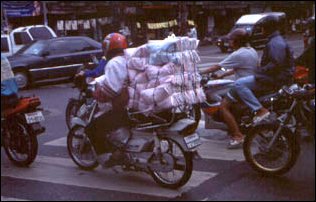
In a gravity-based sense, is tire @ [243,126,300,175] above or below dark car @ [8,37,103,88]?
above

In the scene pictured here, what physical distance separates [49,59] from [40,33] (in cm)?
661

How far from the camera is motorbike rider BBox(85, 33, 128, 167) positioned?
591 centimetres

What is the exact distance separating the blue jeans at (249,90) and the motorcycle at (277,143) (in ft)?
2.79

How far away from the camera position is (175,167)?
18.7 ft

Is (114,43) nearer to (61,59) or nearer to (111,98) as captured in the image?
(111,98)

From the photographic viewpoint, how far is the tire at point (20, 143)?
6.78 meters

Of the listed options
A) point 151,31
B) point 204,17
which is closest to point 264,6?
point 204,17

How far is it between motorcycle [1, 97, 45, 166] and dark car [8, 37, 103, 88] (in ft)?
29.8

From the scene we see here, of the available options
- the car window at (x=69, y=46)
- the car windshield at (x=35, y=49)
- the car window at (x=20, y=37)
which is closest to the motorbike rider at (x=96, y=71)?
the car windshield at (x=35, y=49)

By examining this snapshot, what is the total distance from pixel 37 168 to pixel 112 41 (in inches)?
75.3

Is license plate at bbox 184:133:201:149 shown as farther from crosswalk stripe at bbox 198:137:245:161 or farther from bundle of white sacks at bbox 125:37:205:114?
crosswalk stripe at bbox 198:137:245:161

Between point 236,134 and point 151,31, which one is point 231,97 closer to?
point 236,134

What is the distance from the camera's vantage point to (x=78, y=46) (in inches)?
680

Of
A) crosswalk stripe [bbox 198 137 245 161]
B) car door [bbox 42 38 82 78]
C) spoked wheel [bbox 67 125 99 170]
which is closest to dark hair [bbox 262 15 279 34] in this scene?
crosswalk stripe [bbox 198 137 245 161]
